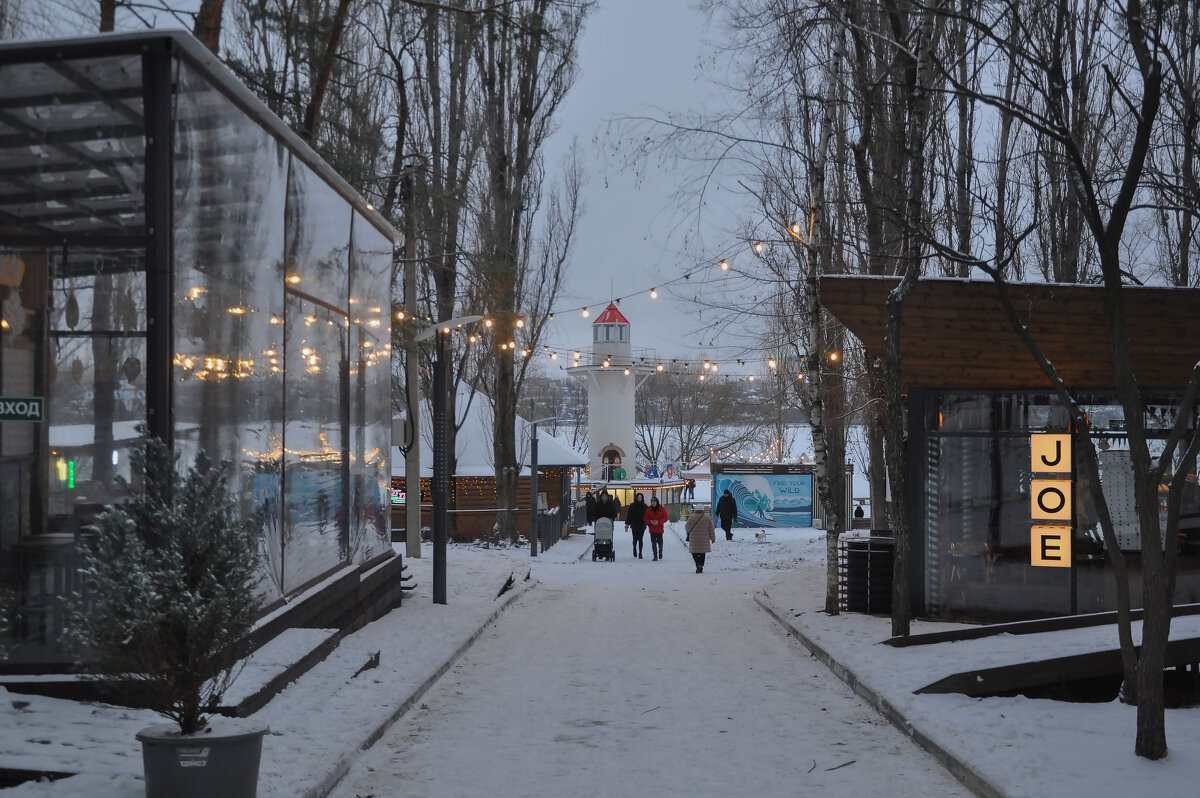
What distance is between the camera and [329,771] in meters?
7.35

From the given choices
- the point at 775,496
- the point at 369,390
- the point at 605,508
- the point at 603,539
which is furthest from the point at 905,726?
the point at 775,496

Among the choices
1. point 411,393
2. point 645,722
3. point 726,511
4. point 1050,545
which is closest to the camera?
point 645,722

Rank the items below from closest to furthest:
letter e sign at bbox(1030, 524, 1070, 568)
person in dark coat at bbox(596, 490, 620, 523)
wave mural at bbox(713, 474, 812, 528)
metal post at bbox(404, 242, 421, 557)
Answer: letter e sign at bbox(1030, 524, 1070, 568), metal post at bbox(404, 242, 421, 557), person in dark coat at bbox(596, 490, 620, 523), wave mural at bbox(713, 474, 812, 528)

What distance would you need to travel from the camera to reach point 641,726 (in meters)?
9.52

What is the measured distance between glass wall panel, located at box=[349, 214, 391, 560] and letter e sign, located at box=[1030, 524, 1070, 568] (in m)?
8.43

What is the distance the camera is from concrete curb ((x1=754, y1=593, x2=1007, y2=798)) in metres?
7.40

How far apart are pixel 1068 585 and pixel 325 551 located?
9.16 m

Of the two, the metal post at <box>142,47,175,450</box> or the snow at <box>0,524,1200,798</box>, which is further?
the metal post at <box>142,47,175,450</box>

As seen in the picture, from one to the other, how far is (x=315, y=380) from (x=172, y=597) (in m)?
6.36

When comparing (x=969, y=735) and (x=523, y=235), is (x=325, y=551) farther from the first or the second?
(x=523, y=235)

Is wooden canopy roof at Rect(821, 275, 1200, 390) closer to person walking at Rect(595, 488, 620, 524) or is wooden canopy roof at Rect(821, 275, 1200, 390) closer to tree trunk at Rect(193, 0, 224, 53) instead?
tree trunk at Rect(193, 0, 224, 53)

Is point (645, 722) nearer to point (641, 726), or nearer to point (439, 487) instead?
point (641, 726)

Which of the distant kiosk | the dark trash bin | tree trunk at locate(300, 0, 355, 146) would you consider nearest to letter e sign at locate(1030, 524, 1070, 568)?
the dark trash bin

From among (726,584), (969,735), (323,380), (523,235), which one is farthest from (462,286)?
(969,735)
